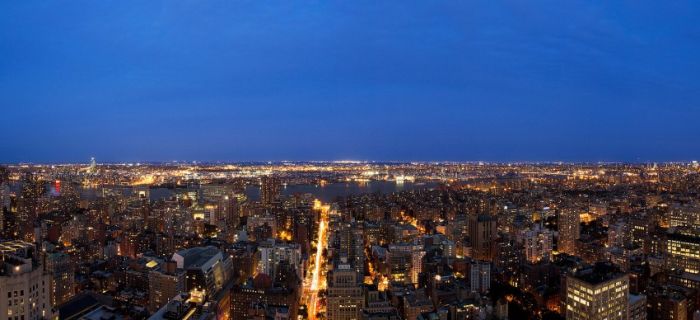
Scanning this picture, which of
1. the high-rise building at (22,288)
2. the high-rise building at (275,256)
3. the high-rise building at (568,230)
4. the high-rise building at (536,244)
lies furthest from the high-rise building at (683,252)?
the high-rise building at (22,288)

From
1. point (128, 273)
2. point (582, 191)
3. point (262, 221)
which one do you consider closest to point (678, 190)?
point (582, 191)

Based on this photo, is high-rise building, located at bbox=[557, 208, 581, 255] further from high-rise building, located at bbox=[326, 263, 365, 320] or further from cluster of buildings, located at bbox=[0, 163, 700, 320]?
high-rise building, located at bbox=[326, 263, 365, 320]

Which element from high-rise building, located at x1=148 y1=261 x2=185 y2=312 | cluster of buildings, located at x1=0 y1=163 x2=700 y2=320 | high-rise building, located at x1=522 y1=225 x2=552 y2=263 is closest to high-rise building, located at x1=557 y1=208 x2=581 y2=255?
cluster of buildings, located at x1=0 y1=163 x2=700 y2=320

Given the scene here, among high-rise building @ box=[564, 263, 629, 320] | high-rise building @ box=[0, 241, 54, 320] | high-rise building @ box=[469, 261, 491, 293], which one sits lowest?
high-rise building @ box=[469, 261, 491, 293]

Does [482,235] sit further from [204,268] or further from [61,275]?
[61,275]

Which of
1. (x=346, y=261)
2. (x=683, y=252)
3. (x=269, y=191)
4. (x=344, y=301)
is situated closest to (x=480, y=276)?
(x=346, y=261)

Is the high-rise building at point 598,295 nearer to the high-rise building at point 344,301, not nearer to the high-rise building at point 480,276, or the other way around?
the high-rise building at point 344,301
